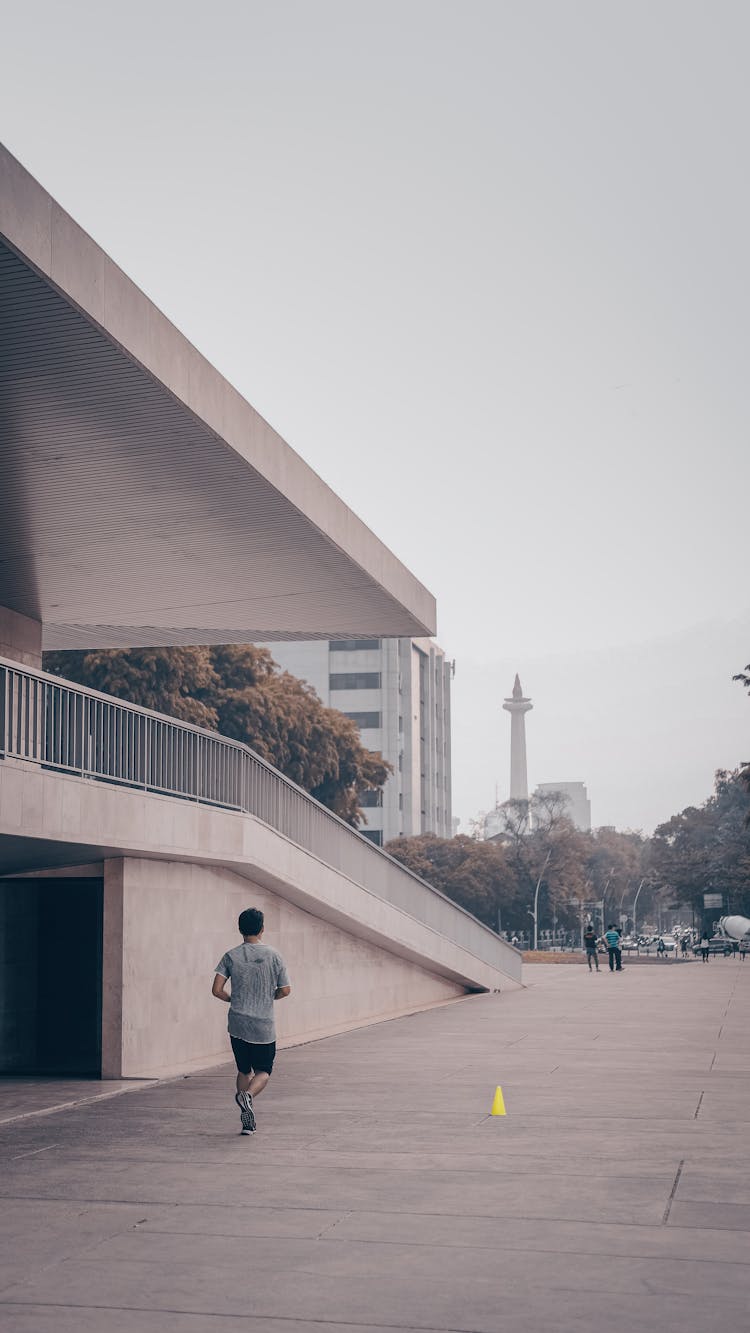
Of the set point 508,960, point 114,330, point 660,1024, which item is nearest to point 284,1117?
point 114,330

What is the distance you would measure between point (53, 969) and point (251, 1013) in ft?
22.4

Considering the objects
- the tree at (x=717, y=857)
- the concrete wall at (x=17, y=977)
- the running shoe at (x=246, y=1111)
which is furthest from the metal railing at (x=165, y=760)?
the tree at (x=717, y=857)

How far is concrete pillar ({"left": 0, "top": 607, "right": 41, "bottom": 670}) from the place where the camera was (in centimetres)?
2012

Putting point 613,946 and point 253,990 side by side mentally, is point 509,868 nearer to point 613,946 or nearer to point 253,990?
point 613,946

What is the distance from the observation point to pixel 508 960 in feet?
108

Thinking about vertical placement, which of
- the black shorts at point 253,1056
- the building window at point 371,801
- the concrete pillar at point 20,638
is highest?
the concrete pillar at point 20,638

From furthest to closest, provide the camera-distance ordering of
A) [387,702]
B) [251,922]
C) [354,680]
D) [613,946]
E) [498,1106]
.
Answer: [354,680], [387,702], [613,946], [498,1106], [251,922]

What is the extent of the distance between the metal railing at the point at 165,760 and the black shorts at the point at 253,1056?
3654 millimetres

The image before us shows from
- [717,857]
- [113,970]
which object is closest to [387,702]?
[717,857]

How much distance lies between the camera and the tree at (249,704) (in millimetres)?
36031

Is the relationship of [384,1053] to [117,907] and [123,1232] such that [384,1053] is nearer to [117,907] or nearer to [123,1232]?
[117,907]

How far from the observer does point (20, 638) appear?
67.9 ft

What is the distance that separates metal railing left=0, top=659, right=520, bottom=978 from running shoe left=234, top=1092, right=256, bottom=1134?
3.87 metres

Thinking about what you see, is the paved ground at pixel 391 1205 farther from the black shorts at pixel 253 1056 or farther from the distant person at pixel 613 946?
the distant person at pixel 613 946
